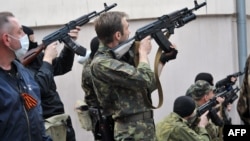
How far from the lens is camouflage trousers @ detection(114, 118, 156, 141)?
4.00m

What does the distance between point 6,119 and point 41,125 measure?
295mm

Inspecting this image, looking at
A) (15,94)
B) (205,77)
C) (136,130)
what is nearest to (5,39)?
(15,94)

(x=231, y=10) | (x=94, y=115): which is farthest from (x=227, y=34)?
Result: (x=94, y=115)

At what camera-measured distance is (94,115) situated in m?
4.77

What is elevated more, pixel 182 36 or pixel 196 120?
pixel 182 36

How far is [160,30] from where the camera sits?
4258 millimetres

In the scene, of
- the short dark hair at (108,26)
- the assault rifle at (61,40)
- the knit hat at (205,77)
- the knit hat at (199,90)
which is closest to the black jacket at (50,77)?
the assault rifle at (61,40)

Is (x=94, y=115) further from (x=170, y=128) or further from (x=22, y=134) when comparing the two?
(x=22, y=134)

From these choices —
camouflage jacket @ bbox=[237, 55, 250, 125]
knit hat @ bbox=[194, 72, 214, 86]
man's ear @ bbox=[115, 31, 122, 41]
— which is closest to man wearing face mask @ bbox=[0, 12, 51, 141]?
man's ear @ bbox=[115, 31, 122, 41]

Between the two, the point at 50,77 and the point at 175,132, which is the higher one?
the point at 50,77

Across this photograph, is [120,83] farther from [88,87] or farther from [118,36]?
[88,87]

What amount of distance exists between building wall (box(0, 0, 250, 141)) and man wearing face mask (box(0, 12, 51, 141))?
3.53 meters

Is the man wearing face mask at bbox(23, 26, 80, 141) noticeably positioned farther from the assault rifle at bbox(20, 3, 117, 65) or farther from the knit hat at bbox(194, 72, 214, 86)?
the knit hat at bbox(194, 72, 214, 86)

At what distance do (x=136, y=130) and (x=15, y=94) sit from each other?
3.93ft
